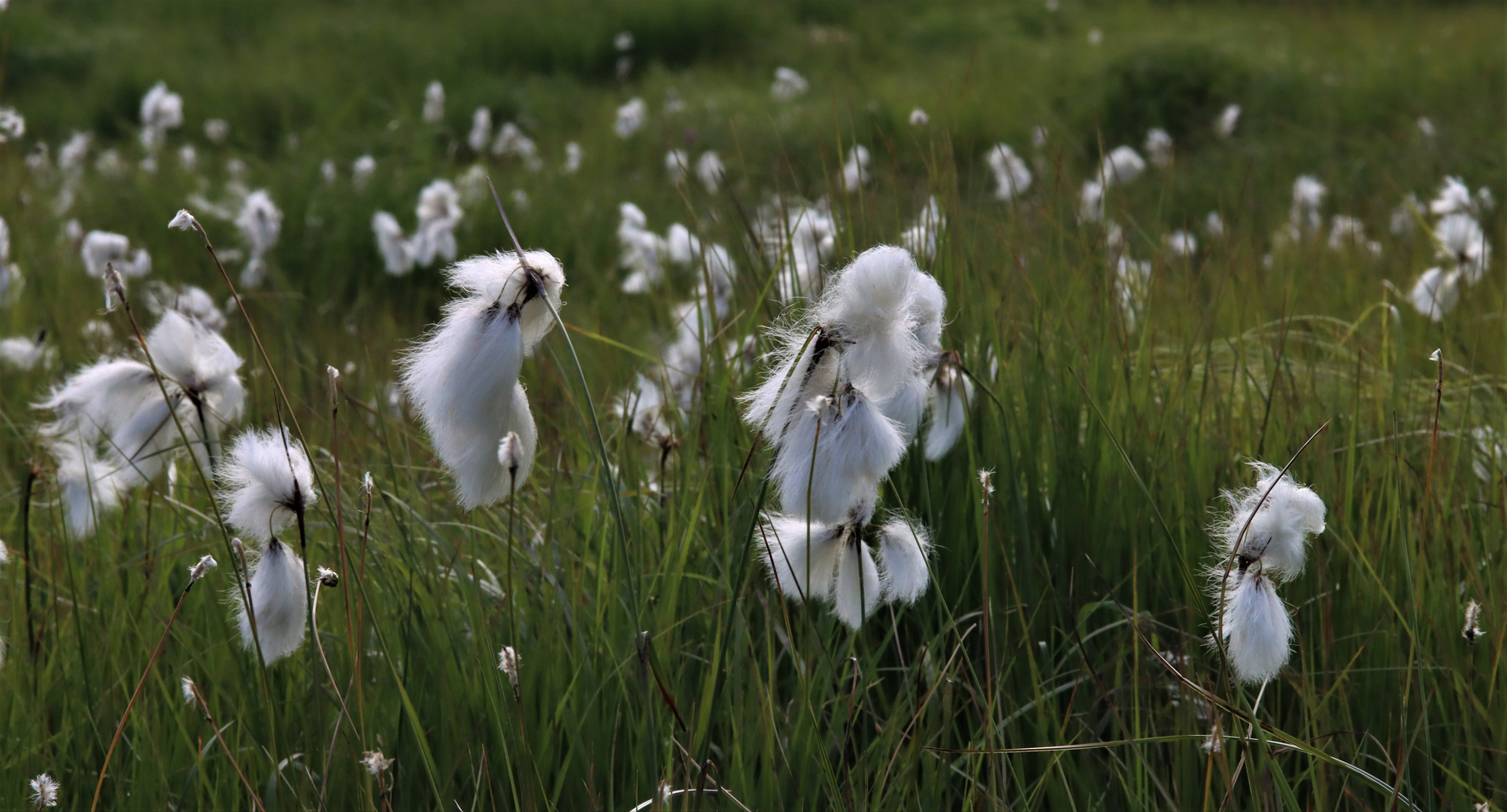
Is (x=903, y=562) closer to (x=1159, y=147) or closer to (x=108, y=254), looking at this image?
(x=108, y=254)

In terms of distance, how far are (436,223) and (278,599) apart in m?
2.93

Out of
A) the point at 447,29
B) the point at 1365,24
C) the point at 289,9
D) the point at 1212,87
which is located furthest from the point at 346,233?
the point at 1365,24

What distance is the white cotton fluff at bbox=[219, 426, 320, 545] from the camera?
1179 millimetres

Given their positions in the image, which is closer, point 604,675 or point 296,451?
point 296,451

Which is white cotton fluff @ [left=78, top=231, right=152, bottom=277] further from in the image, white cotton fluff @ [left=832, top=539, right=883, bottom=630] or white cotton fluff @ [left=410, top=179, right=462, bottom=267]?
white cotton fluff @ [left=832, top=539, right=883, bottom=630]

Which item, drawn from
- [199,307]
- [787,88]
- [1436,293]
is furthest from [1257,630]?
[787,88]

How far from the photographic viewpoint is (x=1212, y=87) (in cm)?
827

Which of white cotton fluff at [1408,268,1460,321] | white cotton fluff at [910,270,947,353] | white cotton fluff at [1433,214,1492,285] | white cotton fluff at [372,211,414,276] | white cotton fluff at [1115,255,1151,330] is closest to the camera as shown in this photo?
white cotton fluff at [910,270,947,353]

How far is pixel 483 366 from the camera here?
104 centimetres

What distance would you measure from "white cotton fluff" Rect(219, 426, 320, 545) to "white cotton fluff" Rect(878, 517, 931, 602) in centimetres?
65

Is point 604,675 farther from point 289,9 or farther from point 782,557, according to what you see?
point 289,9

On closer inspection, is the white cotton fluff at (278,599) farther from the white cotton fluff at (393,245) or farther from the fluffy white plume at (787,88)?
the fluffy white plume at (787,88)

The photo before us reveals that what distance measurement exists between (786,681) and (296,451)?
77cm

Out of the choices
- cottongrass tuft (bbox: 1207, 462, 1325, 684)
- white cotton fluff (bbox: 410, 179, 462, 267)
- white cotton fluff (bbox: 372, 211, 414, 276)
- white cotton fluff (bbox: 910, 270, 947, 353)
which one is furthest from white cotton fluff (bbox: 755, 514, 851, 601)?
white cotton fluff (bbox: 372, 211, 414, 276)
